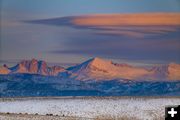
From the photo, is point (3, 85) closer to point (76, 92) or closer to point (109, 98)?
point (76, 92)

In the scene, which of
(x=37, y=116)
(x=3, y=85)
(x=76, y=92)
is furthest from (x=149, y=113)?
(x=3, y=85)

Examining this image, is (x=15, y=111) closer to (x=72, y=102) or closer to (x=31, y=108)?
(x=31, y=108)

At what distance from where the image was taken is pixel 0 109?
21.1 meters

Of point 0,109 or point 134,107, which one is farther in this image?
point 134,107

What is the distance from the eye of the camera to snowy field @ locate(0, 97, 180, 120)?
21641mm

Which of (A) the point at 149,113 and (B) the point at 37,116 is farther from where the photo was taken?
(A) the point at 149,113

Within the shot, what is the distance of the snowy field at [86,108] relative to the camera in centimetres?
2164

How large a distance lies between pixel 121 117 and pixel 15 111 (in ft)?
14.6

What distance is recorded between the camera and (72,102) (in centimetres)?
2231

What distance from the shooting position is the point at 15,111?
21406 millimetres

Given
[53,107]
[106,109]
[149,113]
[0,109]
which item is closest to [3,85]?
[0,109]

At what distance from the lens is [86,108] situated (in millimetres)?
22016

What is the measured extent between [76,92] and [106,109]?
4.91 ft

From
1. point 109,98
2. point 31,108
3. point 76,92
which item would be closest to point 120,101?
point 109,98
